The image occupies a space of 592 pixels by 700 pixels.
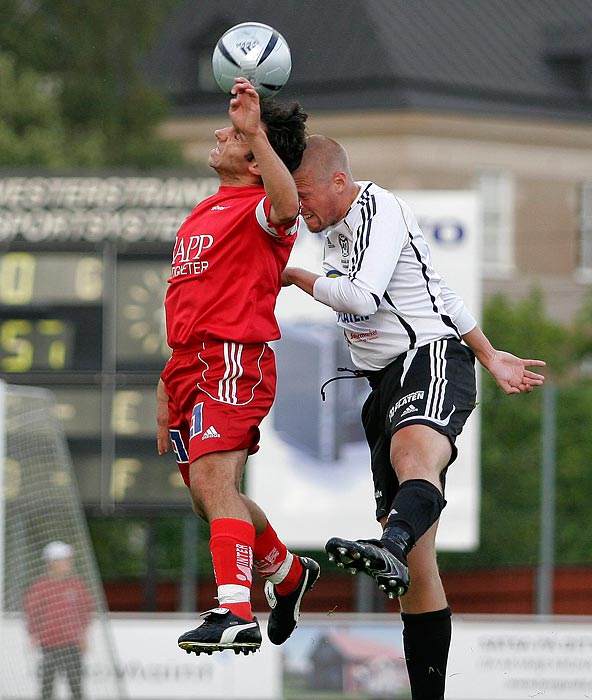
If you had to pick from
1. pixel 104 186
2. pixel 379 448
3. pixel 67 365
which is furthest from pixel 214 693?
pixel 379 448

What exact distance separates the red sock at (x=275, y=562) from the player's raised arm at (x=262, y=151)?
1103 mm

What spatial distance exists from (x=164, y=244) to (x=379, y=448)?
25.1 feet

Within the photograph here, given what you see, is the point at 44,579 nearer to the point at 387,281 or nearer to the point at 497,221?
the point at 387,281

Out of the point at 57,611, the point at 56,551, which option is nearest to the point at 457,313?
the point at 57,611

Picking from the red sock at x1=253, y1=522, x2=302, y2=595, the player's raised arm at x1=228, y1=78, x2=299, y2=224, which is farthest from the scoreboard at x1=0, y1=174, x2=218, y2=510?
the player's raised arm at x1=228, y1=78, x2=299, y2=224

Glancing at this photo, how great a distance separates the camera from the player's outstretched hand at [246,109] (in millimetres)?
4672

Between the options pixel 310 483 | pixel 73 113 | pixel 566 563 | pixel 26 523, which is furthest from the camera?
pixel 73 113

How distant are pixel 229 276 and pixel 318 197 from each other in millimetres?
398

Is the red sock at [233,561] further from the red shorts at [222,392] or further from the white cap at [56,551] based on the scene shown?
the white cap at [56,551]

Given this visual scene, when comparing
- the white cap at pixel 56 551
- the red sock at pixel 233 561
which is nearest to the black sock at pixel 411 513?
the red sock at pixel 233 561

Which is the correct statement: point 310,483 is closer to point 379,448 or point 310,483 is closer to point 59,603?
point 59,603

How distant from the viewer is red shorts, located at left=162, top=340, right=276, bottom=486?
4867 mm

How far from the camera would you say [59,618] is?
477 inches

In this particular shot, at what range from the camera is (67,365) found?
1263 centimetres
